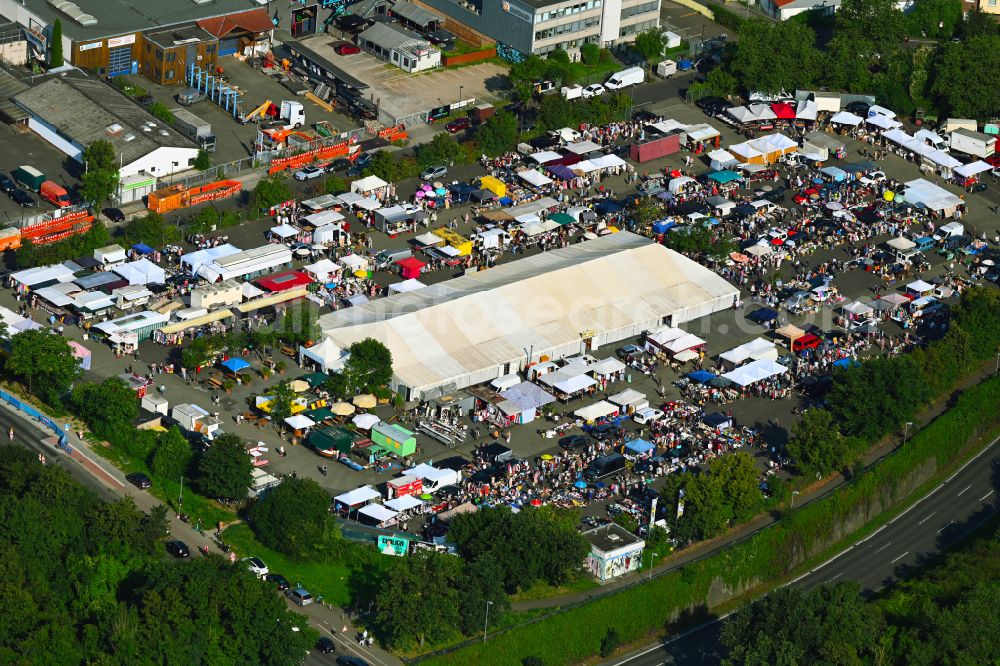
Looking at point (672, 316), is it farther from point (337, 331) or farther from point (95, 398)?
point (95, 398)

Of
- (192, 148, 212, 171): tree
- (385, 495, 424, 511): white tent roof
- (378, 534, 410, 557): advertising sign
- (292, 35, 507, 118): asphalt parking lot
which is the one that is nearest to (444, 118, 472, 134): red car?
(292, 35, 507, 118): asphalt parking lot

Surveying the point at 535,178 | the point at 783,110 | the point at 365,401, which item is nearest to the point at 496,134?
the point at 535,178

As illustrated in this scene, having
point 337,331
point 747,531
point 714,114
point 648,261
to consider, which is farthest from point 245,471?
point 714,114

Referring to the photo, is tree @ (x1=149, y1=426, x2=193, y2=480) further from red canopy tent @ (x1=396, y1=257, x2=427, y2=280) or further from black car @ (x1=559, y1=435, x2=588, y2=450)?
red canopy tent @ (x1=396, y1=257, x2=427, y2=280)

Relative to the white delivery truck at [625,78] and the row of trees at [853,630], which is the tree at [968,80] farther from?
the row of trees at [853,630]

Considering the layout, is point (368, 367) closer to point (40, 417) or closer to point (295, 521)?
point (295, 521)

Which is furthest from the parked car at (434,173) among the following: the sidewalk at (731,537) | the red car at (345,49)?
the sidewalk at (731,537)
